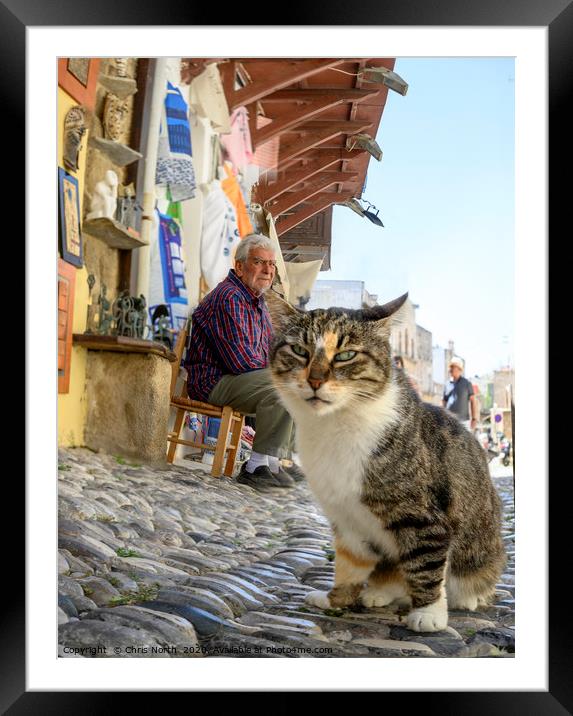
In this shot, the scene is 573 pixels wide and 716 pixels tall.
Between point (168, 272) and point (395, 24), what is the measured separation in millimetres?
783

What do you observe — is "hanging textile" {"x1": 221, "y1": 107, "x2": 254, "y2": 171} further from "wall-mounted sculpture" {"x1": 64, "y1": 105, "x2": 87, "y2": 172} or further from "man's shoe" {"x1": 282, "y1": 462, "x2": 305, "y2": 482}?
"man's shoe" {"x1": 282, "y1": 462, "x2": 305, "y2": 482}

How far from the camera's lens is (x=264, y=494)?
1.65 m

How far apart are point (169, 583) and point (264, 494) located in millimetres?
309

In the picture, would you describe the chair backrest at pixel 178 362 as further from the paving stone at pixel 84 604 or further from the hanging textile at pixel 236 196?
the paving stone at pixel 84 604

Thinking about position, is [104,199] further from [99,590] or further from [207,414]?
[99,590]

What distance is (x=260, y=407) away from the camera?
162 cm

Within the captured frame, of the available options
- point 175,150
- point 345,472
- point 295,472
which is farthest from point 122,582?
point 175,150

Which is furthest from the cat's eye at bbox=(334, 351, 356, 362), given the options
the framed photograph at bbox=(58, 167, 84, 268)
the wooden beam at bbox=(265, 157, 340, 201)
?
the framed photograph at bbox=(58, 167, 84, 268)

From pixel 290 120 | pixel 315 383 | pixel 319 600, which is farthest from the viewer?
pixel 290 120

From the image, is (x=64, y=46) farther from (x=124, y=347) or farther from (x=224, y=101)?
(x=124, y=347)

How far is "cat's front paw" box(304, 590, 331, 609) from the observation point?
1607mm

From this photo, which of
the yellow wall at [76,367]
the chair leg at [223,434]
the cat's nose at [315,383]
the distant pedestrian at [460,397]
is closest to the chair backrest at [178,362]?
the chair leg at [223,434]
